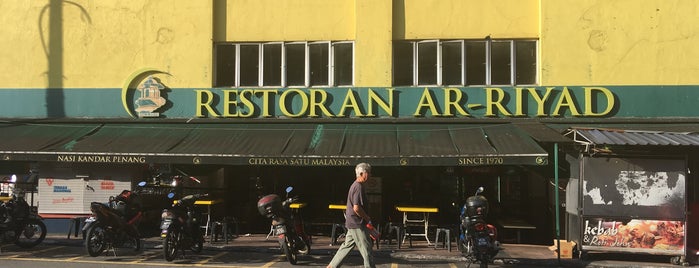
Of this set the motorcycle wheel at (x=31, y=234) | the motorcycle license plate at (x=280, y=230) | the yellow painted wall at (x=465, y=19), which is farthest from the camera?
the yellow painted wall at (x=465, y=19)

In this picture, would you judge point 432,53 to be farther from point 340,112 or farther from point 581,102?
point 581,102

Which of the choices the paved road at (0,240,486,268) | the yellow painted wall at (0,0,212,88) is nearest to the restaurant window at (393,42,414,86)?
the yellow painted wall at (0,0,212,88)

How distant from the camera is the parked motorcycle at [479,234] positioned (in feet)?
27.4

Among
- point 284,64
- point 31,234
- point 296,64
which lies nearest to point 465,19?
point 296,64

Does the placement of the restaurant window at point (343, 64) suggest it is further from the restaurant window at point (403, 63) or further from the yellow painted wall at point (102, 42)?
the yellow painted wall at point (102, 42)

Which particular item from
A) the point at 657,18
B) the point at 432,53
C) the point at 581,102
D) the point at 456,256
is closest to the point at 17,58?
the point at 432,53

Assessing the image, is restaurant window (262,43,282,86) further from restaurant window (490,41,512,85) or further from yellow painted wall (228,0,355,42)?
restaurant window (490,41,512,85)

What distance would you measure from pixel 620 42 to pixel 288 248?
8273 mm

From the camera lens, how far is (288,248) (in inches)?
351

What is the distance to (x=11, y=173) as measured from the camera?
13.2 meters

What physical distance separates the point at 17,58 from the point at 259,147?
22.0ft

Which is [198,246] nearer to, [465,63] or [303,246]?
[303,246]

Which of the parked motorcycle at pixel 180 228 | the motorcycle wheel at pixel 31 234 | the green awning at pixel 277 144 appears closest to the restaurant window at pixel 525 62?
the green awning at pixel 277 144

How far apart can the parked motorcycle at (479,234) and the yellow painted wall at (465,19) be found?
504cm
